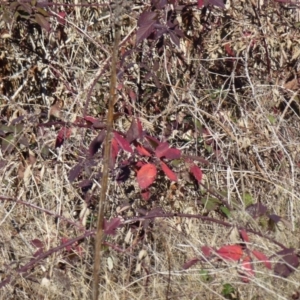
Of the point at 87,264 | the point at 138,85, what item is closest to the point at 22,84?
the point at 138,85

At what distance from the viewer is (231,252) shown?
7.32 ft

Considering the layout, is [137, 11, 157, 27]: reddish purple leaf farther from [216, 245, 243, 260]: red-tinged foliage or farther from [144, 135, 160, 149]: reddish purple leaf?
[216, 245, 243, 260]: red-tinged foliage

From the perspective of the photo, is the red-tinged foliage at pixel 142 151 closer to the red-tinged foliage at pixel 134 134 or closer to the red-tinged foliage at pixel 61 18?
the red-tinged foliage at pixel 134 134

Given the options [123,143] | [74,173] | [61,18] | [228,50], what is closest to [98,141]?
[123,143]

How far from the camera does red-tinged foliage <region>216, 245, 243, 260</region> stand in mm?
2227

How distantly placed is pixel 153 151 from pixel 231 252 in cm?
44

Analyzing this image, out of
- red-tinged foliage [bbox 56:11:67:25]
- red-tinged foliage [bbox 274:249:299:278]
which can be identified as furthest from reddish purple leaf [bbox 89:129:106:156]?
red-tinged foliage [bbox 56:11:67:25]

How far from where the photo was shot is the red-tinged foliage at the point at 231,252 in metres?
2.23

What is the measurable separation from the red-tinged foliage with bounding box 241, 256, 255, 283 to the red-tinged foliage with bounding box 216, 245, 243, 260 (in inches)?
1.2

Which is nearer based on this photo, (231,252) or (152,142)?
(231,252)

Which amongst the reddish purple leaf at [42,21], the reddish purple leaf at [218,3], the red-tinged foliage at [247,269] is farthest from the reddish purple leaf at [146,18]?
the red-tinged foliage at [247,269]

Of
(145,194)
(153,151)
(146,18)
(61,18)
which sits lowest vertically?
(145,194)

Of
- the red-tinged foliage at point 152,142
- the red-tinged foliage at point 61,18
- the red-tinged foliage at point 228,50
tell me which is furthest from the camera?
the red-tinged foliage at point 228,50

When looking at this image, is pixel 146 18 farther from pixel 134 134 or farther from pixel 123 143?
pixel 123 143
